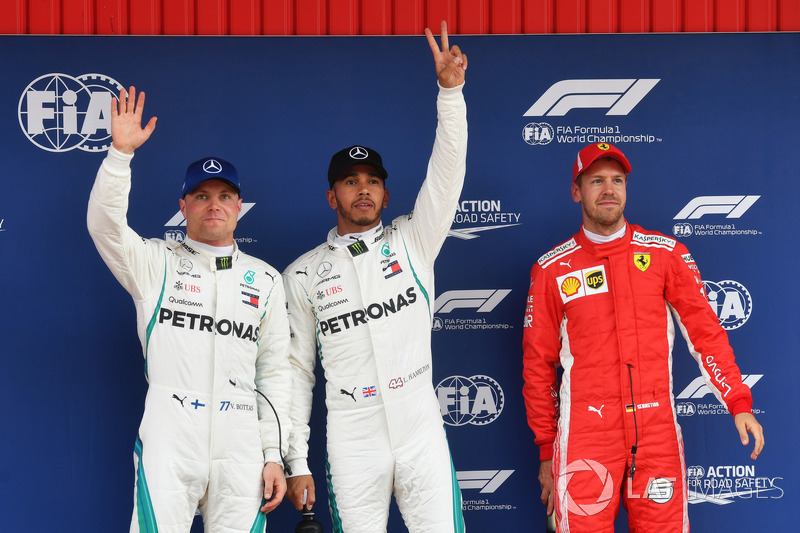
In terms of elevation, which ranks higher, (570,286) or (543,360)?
(570,286)

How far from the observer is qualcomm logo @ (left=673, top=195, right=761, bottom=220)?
3.19m

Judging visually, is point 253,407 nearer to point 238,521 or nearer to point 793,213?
point 238,521

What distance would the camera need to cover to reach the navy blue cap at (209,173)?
2.51m

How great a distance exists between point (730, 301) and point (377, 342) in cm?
169

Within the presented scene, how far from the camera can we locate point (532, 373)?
2.72m

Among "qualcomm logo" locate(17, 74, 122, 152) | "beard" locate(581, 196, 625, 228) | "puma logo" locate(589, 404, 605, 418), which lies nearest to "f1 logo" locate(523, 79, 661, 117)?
"beard" locate(581, 196, 625, 228)

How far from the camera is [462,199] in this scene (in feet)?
10.4

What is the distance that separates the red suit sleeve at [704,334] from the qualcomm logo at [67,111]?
2.45 meters

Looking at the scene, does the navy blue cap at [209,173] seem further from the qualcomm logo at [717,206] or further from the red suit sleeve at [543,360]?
the qualcomm logo at [717,206]

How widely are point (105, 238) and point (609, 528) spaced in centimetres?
201

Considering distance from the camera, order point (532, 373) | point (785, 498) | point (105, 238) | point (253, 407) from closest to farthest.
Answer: point (105, 238), point (253, 407), point (532, 373), point (785, 498)

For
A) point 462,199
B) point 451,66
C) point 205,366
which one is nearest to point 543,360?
point 462,199

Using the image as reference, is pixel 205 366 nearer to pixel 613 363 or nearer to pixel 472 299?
pixel 472 299

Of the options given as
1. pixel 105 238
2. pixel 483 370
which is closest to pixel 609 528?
pixel 483 370
